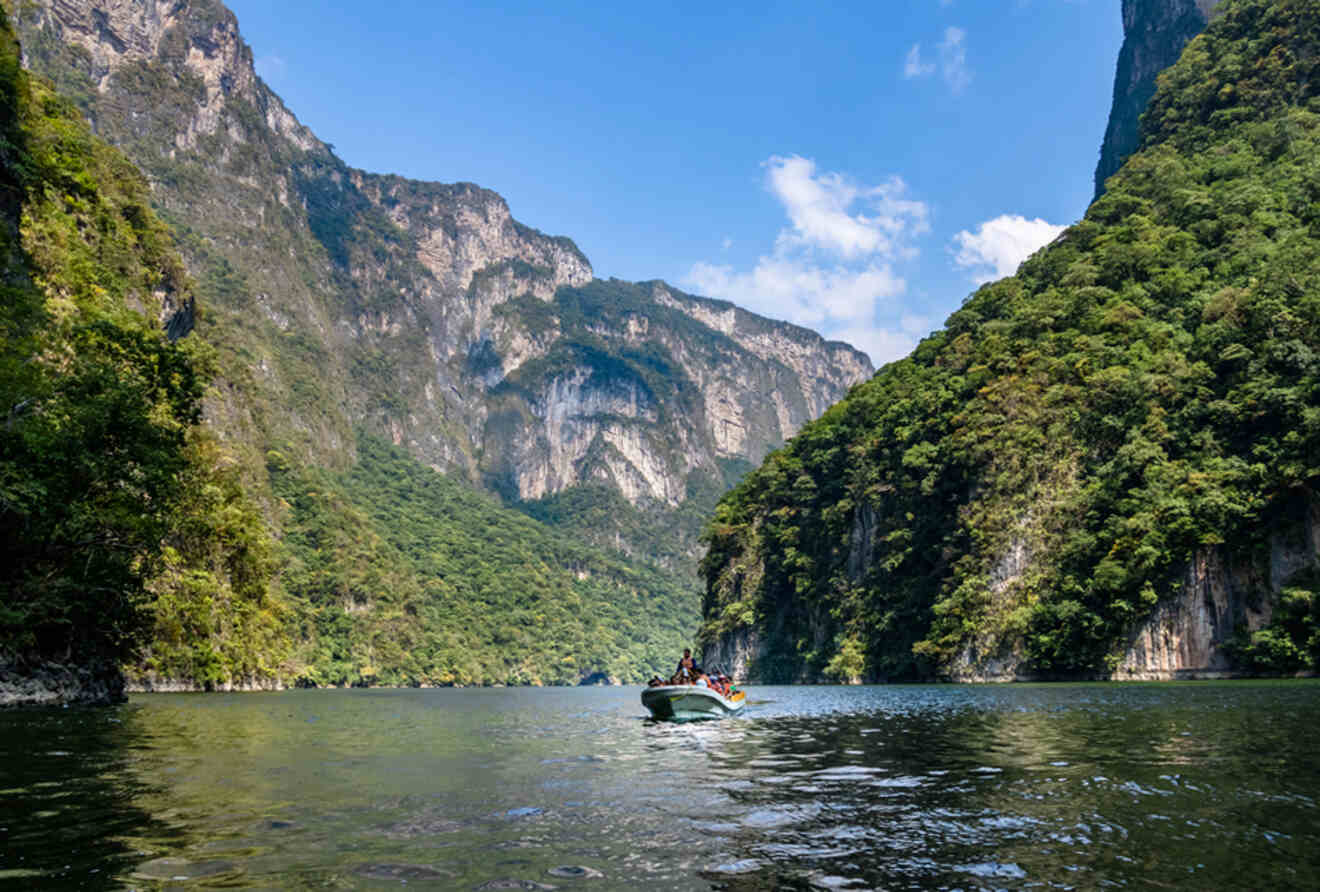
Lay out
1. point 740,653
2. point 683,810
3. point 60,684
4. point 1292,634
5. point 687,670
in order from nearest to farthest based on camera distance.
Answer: point 683,810, point 60,684, point 687,670, point 1292,634, point 740,653

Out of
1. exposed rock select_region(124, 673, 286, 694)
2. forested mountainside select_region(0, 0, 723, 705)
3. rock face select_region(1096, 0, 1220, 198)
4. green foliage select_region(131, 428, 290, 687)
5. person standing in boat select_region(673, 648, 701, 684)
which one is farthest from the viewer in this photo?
rock face select_region(1096, 0, 1220, 198)

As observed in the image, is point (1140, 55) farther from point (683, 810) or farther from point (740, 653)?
point (683, 810)

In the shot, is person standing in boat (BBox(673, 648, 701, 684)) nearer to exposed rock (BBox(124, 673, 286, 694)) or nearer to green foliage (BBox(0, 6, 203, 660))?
green foliage (BBox(0, 6, 203, 660))

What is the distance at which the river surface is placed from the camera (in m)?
8.10

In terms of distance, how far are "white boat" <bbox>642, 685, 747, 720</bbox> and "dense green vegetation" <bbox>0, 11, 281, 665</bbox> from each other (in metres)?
19.5

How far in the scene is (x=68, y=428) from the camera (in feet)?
94.6

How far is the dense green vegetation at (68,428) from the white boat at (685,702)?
1951cm

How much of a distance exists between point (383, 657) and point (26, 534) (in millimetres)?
111611

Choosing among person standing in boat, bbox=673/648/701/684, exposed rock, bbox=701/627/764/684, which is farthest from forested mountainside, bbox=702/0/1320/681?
person standing in boat, bbox=673/648/701/684

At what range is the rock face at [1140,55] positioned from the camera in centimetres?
13512

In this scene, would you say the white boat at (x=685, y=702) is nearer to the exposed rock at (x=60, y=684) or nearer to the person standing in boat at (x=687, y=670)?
the person standing in boat at (x=687, y=670)

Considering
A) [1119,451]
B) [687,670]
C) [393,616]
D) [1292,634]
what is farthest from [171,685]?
[393,616]

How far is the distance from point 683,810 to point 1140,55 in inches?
6896

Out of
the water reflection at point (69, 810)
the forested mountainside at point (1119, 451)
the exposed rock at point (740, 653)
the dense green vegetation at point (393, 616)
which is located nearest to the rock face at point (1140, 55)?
the forested mountainside at point (1119, 451)
